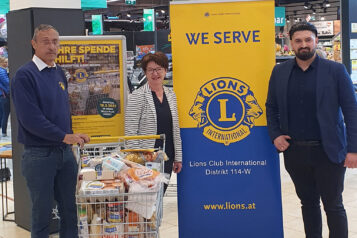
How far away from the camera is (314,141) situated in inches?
115

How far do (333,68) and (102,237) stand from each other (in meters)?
1.64

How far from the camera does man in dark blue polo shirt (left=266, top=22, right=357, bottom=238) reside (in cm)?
286

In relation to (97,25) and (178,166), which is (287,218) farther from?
(97,25)

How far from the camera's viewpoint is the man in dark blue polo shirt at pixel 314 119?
2.86 metres

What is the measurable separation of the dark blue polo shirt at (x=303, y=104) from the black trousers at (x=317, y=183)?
0.27ft

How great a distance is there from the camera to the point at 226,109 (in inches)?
122

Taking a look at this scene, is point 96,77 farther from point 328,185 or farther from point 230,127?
point 328,185

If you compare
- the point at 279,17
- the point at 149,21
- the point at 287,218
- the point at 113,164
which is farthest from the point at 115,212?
the point at 279,17

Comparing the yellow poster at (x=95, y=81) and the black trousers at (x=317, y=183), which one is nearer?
the black trousers at (x=317, y=183)

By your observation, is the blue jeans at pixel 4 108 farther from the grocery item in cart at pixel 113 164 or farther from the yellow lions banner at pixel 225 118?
the grocery item in cart at pixel 113 164

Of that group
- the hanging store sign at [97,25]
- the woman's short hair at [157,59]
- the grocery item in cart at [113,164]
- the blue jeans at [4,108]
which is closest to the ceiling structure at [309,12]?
the hanging store sign at [97,25]

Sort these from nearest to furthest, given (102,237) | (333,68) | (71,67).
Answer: (102,237) < (333,68) < (71,67)

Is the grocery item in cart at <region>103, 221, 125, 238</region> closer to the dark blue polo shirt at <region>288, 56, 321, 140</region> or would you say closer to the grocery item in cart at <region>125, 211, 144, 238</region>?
the grocery item in cart at <region>125, 211, 144, 238</region>

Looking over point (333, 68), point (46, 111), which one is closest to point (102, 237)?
point (46, 111)
